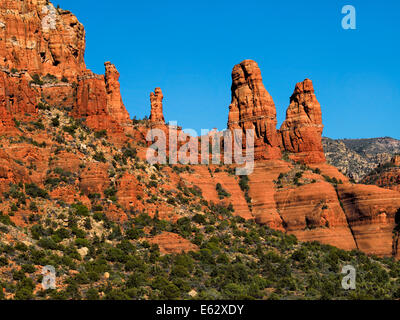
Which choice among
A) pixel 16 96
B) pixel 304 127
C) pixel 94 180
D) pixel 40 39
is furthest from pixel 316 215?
pixel 40 39

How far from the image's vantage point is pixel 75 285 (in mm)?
69688

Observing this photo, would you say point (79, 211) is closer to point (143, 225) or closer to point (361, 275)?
point (143, 225)

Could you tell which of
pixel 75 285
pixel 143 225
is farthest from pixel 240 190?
pixel 75 285

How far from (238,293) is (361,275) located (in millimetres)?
24773

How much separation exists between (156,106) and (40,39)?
2816cm

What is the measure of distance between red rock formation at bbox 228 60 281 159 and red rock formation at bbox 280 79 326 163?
14.1ft

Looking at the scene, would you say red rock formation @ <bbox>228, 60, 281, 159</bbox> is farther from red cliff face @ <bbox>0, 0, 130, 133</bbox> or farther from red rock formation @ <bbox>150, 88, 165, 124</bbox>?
red cliff face @ <bbox>0, 0, 130, 133</bbox>

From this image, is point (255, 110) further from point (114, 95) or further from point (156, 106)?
point (114, 95)

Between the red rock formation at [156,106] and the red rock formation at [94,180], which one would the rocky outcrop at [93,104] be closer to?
the red rock formation at [94,180]

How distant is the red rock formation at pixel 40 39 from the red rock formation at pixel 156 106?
679 inches

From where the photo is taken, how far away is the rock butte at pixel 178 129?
310 feet

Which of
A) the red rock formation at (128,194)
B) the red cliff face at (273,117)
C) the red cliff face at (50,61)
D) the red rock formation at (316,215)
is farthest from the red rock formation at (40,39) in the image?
the red rock formation at (316,215)

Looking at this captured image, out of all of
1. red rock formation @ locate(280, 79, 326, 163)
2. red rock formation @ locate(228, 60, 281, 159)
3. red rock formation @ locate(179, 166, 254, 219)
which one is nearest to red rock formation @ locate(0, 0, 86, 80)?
red rock formation @ locate(179, 166, 254, 219)

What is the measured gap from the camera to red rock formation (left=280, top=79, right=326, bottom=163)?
447 feet
